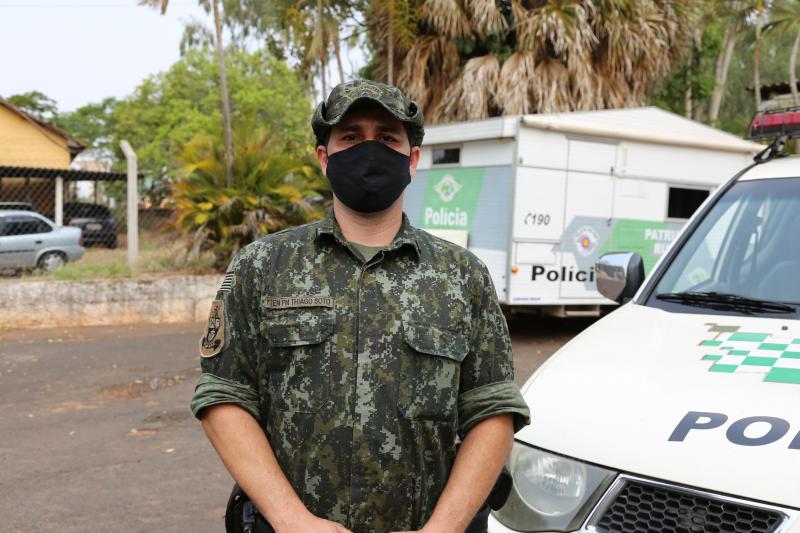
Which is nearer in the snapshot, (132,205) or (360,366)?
(360,366)

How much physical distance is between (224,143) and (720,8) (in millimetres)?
18010

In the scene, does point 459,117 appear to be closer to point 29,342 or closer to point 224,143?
point 224,143

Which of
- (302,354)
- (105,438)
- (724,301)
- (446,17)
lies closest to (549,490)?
(302,354)

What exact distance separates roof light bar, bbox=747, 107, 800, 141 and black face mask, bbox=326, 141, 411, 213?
96.9 inches

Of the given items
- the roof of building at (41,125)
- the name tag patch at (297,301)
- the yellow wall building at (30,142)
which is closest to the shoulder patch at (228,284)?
the name tag patch at (297,301)

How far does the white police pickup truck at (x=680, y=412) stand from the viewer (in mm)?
1826

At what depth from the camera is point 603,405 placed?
2.15 meters

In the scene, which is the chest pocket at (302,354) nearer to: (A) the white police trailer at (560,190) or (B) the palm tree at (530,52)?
(A) the white police trailer at (560,190)

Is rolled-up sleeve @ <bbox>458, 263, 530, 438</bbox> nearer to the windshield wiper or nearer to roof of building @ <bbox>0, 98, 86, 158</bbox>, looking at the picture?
the windshield wiper

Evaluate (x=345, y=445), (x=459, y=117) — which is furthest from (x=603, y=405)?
(x=459, y=117)

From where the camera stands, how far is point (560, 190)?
30.9 ft

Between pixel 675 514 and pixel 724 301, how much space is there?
117 centimetres

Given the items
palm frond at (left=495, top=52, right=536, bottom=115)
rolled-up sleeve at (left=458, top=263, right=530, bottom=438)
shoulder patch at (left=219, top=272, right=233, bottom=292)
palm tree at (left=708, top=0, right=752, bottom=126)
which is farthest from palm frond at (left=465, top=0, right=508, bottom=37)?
shoulder patch at (left=219, top=272, right=233, bottom=292)

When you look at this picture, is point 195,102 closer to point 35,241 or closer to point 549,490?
point 35,241
